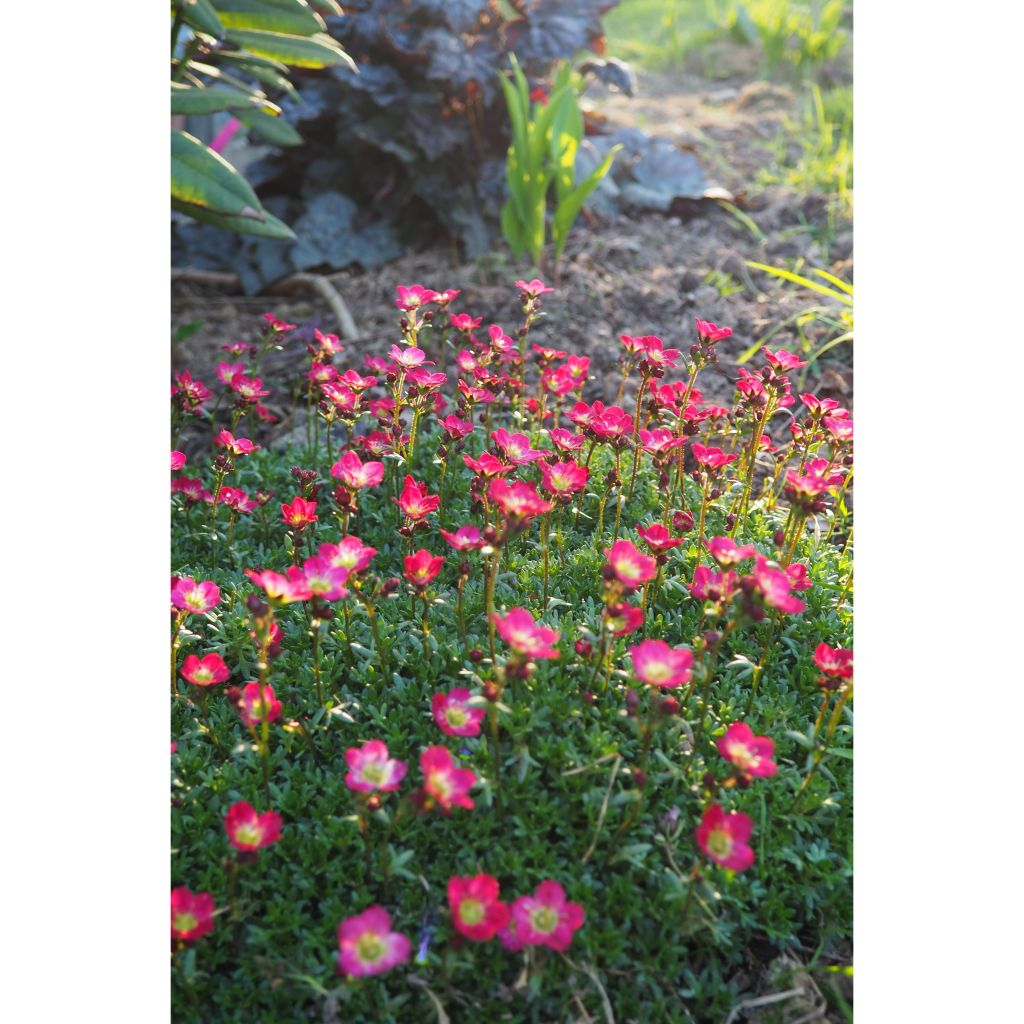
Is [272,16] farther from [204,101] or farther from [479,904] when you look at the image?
[479,904]

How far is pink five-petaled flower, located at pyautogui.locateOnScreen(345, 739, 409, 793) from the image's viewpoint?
1.38m

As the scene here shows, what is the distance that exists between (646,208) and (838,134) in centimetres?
153

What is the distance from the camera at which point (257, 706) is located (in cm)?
147

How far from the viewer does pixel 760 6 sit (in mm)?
7203

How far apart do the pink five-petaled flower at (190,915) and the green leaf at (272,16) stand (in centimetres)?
261

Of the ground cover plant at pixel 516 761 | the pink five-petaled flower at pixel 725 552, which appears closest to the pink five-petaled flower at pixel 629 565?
the ground cover plant at pixel 516 761

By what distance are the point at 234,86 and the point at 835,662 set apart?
2977mm

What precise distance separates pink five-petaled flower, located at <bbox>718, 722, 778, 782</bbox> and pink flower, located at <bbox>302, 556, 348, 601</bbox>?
2.09ft

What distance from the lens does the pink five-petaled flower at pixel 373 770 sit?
1.38m

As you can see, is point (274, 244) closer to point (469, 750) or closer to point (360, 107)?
point (360, 107)

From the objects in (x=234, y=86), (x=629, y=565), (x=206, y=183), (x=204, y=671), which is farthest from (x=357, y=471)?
(x=234, y=86)

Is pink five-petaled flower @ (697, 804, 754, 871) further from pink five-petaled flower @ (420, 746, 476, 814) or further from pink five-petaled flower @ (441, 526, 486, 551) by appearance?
pink five-petaled flower @ (441, 526, 486, 551)

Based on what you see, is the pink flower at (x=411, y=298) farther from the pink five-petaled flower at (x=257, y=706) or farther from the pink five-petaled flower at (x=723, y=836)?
the pink five-petaled flower at (x=723, y=836)

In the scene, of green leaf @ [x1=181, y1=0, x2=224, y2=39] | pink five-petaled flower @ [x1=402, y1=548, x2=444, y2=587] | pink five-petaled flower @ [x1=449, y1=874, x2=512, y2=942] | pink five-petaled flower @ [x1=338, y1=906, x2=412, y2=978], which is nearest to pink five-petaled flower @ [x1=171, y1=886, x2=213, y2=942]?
pink five-petaled flower @ [x1=338, y1=906, x2=412, y2=978]
